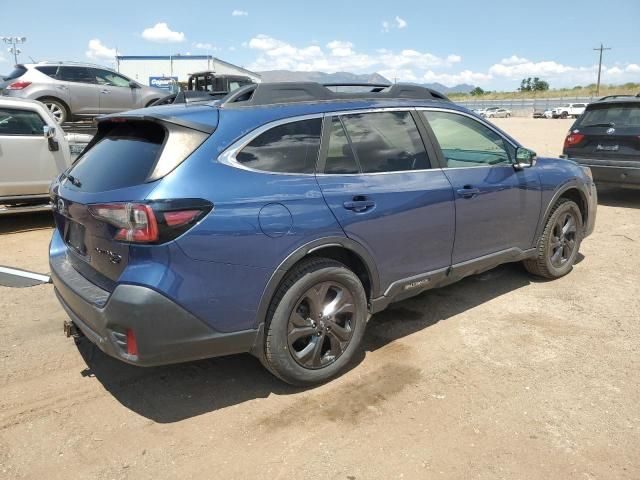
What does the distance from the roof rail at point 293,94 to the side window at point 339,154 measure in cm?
25

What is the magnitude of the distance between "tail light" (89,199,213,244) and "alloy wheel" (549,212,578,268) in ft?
12.2

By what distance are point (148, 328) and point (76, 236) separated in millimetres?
945

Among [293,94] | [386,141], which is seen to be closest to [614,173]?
[386,141]

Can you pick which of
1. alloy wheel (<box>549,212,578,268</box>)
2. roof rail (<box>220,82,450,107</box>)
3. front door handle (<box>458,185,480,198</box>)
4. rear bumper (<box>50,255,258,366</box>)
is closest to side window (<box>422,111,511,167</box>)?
front door handle (<box>458,185,480,198</box>)

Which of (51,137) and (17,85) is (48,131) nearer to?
(51,137)

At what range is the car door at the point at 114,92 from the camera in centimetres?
1295

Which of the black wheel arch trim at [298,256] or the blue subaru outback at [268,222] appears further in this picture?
the black wheel arch trim at [298,256]

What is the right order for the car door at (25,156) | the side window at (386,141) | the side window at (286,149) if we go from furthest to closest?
the car door at (25,156), the side window at (386,141), the side window at (286,149)

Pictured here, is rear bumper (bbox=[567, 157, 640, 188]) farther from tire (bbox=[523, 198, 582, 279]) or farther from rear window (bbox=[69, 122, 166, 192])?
rear window (bbox=[69, 122, 166, 192])

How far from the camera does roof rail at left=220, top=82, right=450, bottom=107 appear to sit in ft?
11.1

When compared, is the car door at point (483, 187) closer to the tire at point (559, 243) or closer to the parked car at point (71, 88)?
the tire at point (559, 243)

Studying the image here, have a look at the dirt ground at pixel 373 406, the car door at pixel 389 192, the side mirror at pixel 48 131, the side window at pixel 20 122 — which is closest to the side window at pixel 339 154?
the car door at pixel 389 192

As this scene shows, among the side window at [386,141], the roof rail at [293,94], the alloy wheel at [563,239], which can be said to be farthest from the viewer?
the alloy wheel at [563,239]

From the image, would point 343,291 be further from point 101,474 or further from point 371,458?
point 101,474
